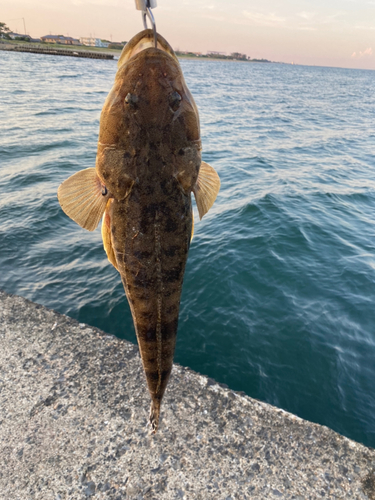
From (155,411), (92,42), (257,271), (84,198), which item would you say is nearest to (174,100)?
(84,198)

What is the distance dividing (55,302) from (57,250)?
6.47 ft

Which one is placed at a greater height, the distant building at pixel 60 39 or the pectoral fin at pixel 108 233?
the distant building at pixel 60 39

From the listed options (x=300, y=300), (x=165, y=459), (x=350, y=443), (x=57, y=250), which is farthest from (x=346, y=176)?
(x=165, y=459)

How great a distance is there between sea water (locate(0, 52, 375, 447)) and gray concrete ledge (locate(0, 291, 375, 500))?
1437 millimetres

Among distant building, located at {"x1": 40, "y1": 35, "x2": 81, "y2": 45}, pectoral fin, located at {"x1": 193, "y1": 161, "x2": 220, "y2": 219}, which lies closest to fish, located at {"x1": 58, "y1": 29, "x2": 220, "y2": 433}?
pectoral fin, located at {"x1": 193, "y1": 161, "x2": 220, "y2": 219}

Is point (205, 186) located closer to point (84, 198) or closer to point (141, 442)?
point (84, 198)

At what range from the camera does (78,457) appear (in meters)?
2.74

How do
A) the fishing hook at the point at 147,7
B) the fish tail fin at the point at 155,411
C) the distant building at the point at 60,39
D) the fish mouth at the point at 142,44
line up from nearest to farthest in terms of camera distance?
the fishing hook at the point at 147,7, the fish mouth at the point at 142,44, the fish tail fin at the point at 155,411, the distant building at the point at 60,39

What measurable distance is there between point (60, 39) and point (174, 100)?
198m

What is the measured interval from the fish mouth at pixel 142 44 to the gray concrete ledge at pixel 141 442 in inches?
115

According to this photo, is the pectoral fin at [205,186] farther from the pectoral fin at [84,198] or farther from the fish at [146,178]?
the pectoral fin at [84,198]

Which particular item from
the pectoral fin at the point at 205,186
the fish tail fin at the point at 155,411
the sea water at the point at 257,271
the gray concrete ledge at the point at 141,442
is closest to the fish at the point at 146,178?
the pectoral fin at the point at 205,186

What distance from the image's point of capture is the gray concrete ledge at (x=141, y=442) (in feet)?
8.52

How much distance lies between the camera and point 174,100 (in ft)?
6.34
